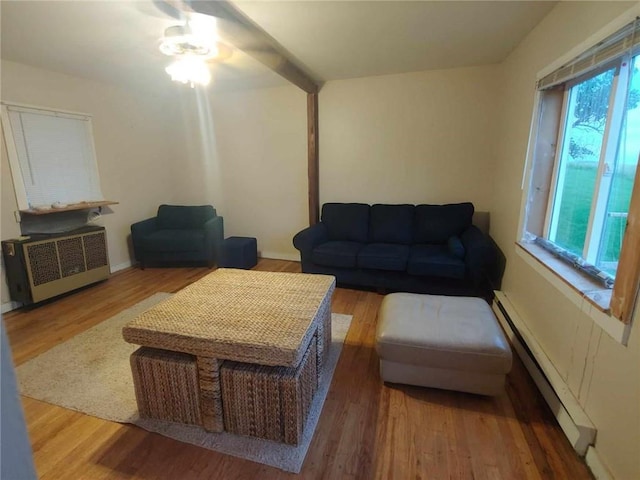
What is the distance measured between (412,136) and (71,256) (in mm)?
3908

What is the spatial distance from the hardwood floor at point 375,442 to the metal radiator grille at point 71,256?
1.78 m

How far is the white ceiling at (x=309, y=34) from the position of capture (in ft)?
6.77

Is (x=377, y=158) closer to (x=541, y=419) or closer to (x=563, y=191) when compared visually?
(x=563, y=191)

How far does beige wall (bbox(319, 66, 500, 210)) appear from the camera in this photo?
3.48 metres

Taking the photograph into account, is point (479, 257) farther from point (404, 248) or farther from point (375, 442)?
point (375, 442)

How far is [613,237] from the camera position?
1634 millimetres

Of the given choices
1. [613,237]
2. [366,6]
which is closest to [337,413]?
[613,237]

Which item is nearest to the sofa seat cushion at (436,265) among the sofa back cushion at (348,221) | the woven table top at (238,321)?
the sofa back cushion at (348,221)

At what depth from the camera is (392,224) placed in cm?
359

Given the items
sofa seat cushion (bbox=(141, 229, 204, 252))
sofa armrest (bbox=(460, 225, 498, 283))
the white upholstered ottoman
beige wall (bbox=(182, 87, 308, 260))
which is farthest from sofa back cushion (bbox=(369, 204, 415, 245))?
sofa seat cushion (bbox=(141, 229, 204, 252))

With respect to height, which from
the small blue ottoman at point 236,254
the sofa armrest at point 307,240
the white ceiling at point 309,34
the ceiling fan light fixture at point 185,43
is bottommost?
the small blue ottoman at point 236,254

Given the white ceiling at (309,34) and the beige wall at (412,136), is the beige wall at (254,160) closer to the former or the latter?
the beige wall at (412,136)

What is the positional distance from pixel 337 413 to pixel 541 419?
107 cm

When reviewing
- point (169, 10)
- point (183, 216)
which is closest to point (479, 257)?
point (169, 10)
